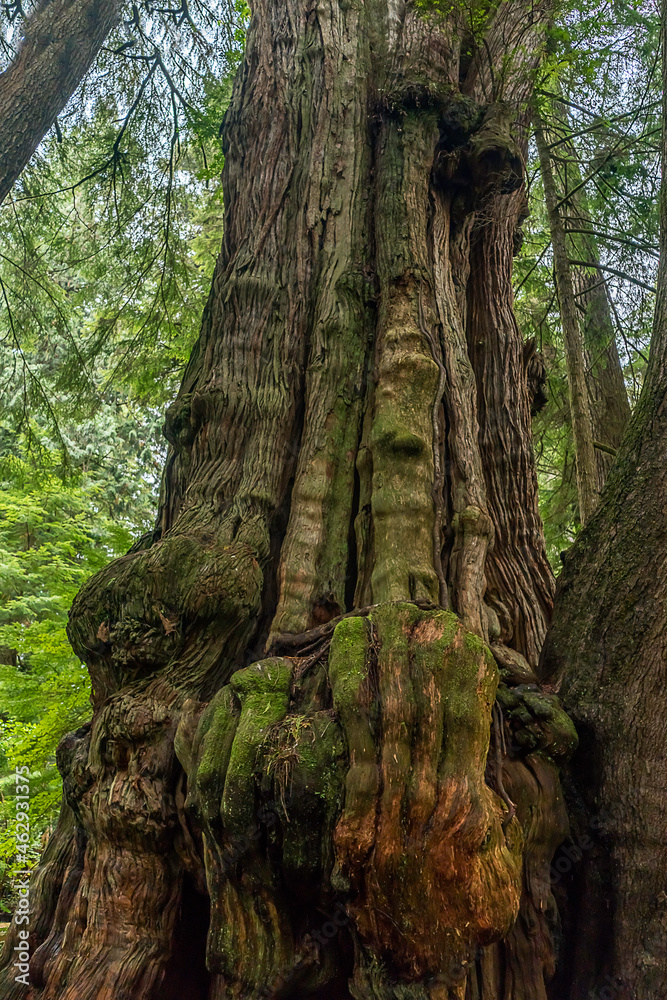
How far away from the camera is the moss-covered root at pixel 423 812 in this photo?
1.72m

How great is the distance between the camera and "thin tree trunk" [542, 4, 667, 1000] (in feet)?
6.70

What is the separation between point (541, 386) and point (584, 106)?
12.7ft

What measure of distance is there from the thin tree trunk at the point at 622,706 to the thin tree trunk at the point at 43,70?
4.11 m

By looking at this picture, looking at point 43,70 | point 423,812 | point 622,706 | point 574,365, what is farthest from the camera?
point 574,365

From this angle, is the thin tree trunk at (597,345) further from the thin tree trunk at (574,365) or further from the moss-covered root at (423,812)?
the moss-covered root at (423,812)

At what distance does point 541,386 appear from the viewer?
417 centimetres

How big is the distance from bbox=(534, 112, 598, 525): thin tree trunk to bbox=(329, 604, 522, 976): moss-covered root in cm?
301

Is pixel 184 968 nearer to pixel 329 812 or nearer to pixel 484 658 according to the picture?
pixel 329 812

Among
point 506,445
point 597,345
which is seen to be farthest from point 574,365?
point 506,445

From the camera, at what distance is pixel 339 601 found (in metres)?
2.78

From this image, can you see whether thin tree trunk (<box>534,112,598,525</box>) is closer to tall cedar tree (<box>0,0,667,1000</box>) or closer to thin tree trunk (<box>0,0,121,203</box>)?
tall cedar tree (<box>0,0,667,1000</box>)

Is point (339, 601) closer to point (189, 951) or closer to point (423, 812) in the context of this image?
point (423, 812)

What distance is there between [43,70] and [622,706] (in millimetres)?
5429

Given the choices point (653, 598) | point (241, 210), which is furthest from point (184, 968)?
point (241, 210)
